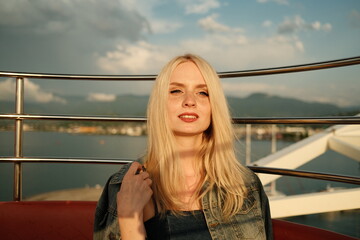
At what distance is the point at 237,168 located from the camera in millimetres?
1456

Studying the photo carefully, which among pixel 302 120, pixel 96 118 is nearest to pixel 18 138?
pixel 96 118

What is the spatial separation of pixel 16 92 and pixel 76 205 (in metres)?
0.77

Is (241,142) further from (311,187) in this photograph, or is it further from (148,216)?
(311,187)

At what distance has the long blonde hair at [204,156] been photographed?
4.31ft

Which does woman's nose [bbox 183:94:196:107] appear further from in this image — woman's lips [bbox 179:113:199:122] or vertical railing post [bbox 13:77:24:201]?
vertical railing post [bbox 13:77:24:201]

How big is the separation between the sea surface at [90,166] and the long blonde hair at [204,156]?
0.52ft

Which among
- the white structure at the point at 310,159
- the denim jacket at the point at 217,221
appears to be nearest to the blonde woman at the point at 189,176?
the denim jacket at the point at 217,221

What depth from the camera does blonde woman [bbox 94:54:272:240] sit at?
1.22 m

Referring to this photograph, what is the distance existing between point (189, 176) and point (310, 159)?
700 centimetres

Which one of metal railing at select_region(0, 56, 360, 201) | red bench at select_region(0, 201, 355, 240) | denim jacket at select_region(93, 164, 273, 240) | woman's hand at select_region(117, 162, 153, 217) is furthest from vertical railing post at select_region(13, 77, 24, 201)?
woman's hand at select_region(117, 162, 153, 217)

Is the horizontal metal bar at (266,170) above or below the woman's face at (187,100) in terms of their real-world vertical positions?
below

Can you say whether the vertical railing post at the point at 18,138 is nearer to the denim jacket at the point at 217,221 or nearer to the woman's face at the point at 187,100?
the denim jacket at the point at 217,221

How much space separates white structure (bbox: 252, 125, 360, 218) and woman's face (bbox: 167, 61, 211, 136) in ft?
8.70

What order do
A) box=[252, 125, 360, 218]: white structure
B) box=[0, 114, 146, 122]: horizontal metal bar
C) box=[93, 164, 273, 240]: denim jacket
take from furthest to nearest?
box=[252, 125, 360, 218]: white structure
box=[0, 114, 146, 122]: horizontal metal bar
box=[93, 164, 273, 240]: denim jacket
